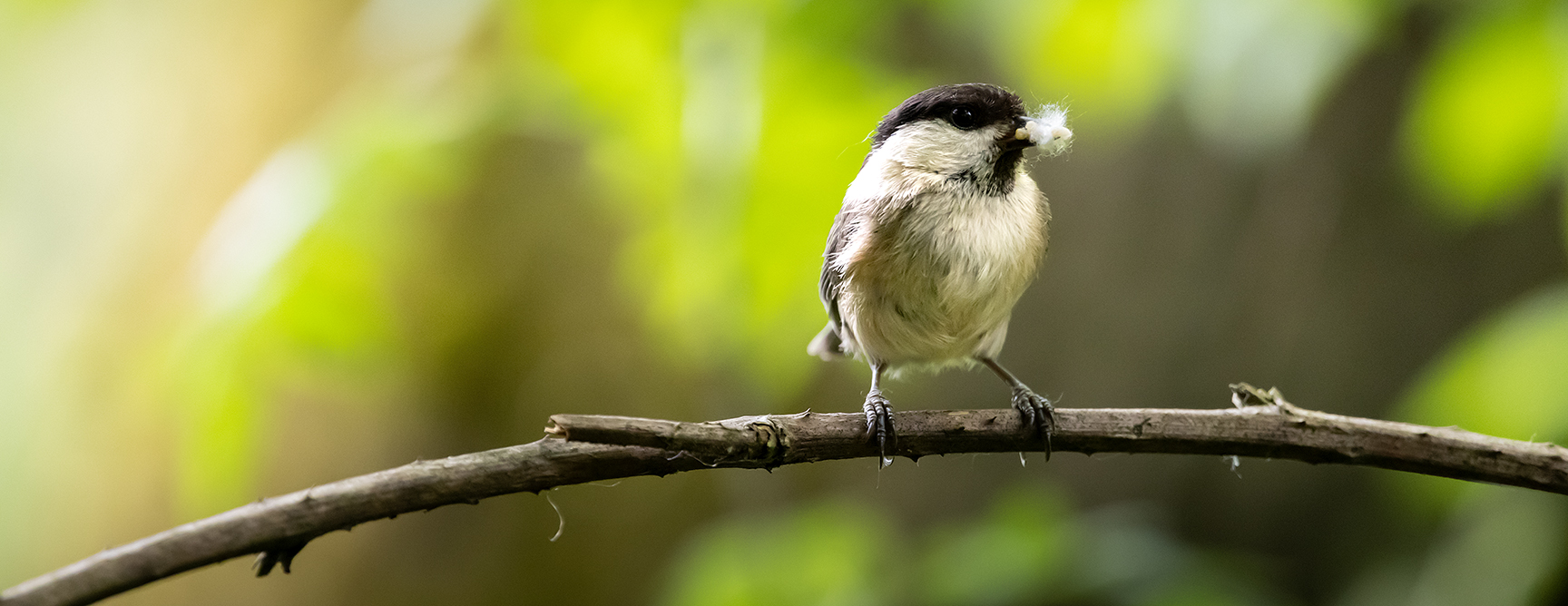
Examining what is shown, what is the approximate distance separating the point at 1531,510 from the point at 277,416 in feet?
7.91

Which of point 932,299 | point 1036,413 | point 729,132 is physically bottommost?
point 1036,413

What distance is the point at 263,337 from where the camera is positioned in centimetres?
120

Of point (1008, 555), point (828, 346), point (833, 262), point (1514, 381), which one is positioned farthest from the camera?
point (828, 346)

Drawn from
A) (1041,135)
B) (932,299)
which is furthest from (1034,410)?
(1041,135)

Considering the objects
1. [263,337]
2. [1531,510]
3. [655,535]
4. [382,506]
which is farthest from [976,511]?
[382,506]

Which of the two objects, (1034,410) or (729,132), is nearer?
(1034,410)

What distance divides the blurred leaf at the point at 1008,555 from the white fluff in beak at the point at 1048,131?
24.6 inches

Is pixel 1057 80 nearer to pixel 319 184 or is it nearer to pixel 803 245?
pixel 803 245

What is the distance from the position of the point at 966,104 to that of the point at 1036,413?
0.40m

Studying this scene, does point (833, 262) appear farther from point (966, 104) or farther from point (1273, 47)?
point (1273, 47)

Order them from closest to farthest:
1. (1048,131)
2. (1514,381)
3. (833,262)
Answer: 1. (1514,381)
2. (1048,131)
3. (833,262)

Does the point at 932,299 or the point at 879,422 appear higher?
the point at 932,299

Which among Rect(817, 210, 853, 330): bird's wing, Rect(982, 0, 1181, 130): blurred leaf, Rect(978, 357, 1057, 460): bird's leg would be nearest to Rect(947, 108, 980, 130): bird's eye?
Rect(982, 0, 1181, 130): blurred leaf

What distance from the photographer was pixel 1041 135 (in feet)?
3.57
